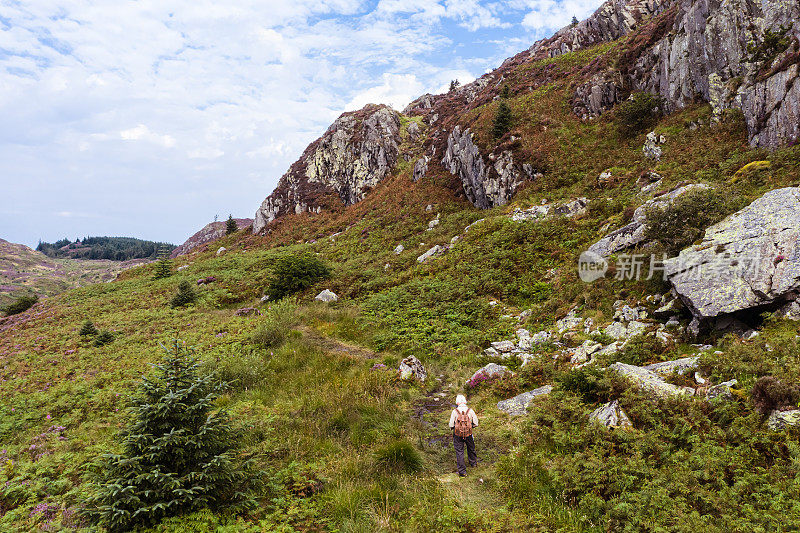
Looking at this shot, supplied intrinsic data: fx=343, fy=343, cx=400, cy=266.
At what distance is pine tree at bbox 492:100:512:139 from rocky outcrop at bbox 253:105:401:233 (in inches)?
699

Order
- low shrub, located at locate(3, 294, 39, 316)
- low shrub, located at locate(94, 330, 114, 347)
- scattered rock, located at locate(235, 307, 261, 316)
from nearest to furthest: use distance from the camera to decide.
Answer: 1. low shrub, located at locate(94, 330, 114, 347)
2. scattered rock, located at locate(235, 307, 261, 316)
3. low shrub, located at locate(3, 294, 39, 316)

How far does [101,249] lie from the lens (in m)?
158

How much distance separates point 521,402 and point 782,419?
4.51 m

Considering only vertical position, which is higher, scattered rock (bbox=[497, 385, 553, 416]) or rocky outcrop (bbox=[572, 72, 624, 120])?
rocky outcrop (bbox=[572, 72, 624, 120])

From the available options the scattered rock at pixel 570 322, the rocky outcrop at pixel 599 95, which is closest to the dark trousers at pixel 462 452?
the scattered rock at pixel 570 322

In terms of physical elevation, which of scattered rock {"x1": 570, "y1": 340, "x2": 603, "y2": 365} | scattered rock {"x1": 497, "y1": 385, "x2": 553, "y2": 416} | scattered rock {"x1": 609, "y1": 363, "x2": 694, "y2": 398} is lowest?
scattered rock {"x1": 497, "y1": 385, "x2": 553, "y2": 416}

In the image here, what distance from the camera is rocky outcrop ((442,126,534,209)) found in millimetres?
26953

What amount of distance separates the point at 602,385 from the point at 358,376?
261 inches

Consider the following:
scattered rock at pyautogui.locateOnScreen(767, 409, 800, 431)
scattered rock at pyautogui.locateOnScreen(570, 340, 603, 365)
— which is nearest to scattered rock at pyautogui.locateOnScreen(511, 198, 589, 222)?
scattered rock at pyautogui.locateOnScreen(570, 340, 603, 365)

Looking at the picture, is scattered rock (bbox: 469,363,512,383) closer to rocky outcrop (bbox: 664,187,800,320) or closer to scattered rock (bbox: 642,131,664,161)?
rocky outcrop (bbox: 664,187,800,320)

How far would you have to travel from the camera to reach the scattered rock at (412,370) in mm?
10696

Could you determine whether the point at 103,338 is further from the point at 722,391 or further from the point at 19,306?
the point at 722,391

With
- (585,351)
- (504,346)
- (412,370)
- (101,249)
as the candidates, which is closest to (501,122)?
(504,346)

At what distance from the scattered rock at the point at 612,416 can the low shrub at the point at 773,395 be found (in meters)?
1.84
